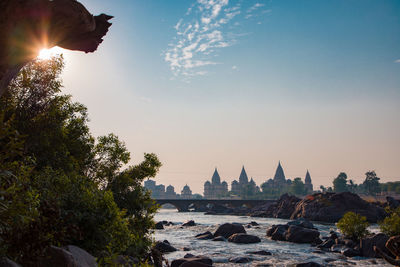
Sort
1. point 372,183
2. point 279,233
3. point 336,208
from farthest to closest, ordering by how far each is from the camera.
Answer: point 372,183 → point 336,208 → point 279,233

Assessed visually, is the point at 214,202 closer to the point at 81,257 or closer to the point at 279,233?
the point at 279,233

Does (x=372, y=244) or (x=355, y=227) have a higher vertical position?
(x=355, y=227)

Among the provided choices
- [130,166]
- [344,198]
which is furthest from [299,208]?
[130,166]

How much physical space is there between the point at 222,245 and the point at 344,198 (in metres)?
62.0

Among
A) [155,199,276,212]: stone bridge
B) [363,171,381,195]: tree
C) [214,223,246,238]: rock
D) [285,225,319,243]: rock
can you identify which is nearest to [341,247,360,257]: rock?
[285,225,319,243]: rock

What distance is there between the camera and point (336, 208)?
82.3 m

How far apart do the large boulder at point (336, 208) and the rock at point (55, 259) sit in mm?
81762

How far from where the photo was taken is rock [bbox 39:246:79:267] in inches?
317

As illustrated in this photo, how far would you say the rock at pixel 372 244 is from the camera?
86.9 ft

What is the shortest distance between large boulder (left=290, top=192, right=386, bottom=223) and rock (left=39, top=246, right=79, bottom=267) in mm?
81762

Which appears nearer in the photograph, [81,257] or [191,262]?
[81,257]

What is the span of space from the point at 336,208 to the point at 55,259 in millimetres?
85576

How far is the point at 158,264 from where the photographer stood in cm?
1742

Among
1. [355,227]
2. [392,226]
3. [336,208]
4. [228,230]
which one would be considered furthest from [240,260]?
[336,208]
